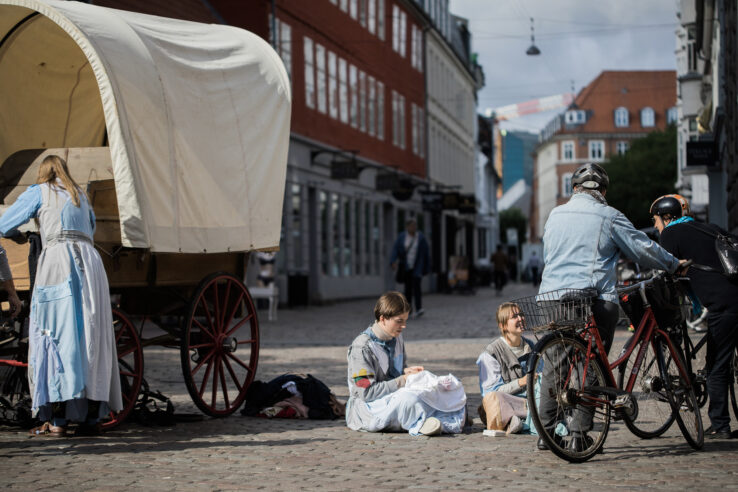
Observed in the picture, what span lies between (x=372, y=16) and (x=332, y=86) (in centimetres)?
575

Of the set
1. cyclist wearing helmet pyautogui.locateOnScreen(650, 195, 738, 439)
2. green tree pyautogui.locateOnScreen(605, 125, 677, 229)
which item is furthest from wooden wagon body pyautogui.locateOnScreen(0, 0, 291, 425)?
green tree pyautogui.locateOnScreen(605, 125, 677, 229)

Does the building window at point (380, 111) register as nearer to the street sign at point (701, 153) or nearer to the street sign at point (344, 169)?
the street sign at point (344, 169)

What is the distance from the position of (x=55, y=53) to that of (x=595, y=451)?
5.47 m

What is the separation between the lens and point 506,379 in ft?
25.8

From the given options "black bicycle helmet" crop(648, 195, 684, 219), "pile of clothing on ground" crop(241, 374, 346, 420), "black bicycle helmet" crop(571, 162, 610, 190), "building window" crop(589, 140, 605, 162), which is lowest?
"pile of clothing on ground" crop(241, 374, 346, 420)

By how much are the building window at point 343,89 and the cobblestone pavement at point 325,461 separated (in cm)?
2486

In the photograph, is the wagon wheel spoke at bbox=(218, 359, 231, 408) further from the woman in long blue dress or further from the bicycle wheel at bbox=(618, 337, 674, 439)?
the bicycle wheel at bbox=(618, 337, 674, 439)

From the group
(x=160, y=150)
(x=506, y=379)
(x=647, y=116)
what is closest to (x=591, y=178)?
(x=506, y=379)

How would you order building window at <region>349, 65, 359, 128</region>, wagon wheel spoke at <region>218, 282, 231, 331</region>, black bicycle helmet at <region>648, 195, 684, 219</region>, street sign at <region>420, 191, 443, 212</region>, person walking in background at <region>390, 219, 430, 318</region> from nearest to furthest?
black bicycle helmet at <region>648, 195, 684, 219</region> → wagon wheel spoke at <region>218, 282, 231, 331</region> → person walking in background at <region>390, 219, 430, 318</region> → building window at <region>349, 65, 359, 128</region> → street sign at <region>420, 191, 443, 212</region>

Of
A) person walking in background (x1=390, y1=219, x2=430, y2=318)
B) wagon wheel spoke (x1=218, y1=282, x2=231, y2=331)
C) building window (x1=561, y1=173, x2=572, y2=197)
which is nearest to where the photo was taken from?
wagon wheel spoke (x1=218, y1=282, x2=231, y2=331)

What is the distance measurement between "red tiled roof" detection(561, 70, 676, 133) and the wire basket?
352ft

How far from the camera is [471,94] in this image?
65312mm

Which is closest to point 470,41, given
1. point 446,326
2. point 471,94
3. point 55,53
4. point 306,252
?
point 471,94

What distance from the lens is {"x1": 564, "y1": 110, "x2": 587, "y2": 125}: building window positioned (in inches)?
4392
